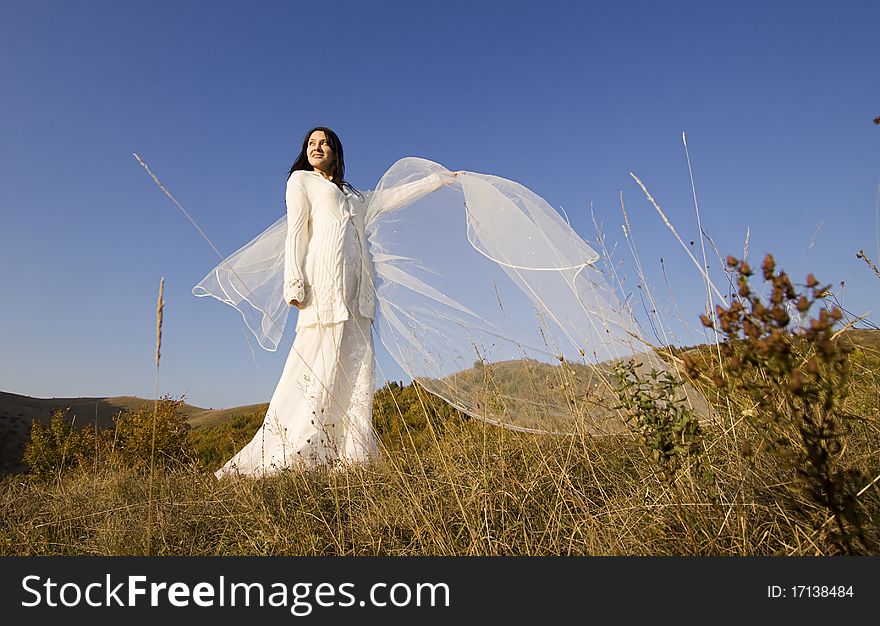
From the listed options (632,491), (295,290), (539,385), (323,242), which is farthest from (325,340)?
(632,491)

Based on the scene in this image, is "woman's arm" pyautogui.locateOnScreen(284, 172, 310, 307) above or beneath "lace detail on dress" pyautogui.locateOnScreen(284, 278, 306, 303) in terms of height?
above

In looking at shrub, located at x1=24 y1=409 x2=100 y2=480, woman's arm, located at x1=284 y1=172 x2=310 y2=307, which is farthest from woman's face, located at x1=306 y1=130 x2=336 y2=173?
shrub, located at x1=24 y1=409 x2=100 y2=480

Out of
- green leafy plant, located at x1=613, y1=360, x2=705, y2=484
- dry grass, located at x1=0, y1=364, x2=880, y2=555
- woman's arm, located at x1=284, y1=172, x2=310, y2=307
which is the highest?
woman's arm, located at x1=284, y1=172, x2=310, y2=307

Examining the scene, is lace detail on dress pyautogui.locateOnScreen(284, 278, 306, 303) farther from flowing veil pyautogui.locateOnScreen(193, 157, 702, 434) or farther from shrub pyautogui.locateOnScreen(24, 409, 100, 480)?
shrub pyautogui.locateOnScreen(24, 409, 100, 480)

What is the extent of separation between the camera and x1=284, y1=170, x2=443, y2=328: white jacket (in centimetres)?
466

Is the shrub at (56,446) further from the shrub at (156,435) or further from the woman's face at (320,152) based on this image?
the woman's face at (320,152)

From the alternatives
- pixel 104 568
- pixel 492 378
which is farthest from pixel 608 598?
pixel 492 378

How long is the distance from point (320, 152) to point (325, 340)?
175cm

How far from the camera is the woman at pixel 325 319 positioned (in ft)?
15.2

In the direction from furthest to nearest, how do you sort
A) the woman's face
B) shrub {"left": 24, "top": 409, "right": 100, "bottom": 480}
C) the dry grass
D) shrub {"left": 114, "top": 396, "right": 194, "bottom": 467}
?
shrub {"left": 24, "top": 409, "right": 100, "bottom": 480}, shrub {"left": 114, "top": 396, "right": 194, "bottom": 467}, the woman's face, the dry grass

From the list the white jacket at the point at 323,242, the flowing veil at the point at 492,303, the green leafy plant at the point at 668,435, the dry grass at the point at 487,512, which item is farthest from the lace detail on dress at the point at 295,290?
the green leafy plant at the point at 668,435

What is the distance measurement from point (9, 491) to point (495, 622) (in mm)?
5029

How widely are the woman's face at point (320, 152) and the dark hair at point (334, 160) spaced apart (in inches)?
1.4

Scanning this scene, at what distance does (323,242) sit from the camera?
474 centimetres
